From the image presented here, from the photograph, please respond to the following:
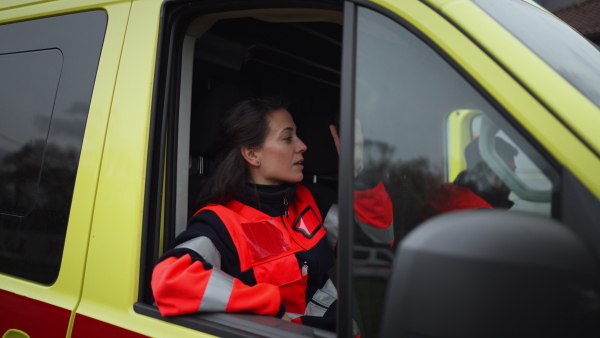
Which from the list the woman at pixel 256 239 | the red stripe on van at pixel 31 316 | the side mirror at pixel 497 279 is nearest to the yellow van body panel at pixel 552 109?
the side mirror at pixel 497 279

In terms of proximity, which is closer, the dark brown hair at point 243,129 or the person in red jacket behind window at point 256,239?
the person in red jacket behind window at point 256,239

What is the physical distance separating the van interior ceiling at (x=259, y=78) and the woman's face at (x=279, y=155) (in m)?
0.19

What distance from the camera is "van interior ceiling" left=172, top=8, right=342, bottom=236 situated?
1.91 m

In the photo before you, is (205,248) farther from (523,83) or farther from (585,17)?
(585,17)

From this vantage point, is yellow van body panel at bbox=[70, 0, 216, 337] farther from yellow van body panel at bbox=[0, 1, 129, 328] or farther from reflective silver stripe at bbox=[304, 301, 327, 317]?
reflective silver stripe at bbox=[304, 301, 327, 317]

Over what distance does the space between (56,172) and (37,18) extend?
0.58m

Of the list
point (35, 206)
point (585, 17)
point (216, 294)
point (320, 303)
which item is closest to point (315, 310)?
point (320, 303)

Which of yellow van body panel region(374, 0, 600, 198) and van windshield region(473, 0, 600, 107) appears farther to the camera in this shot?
van windshield region(473, 0, 600, 107)

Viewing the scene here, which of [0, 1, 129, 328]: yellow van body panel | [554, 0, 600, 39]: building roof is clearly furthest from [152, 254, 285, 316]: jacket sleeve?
[554, 0, 600, 39]: building roof

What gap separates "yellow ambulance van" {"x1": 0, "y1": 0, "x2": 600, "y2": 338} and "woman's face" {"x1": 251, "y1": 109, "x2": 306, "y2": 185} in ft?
0.72

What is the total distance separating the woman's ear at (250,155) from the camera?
248 cm

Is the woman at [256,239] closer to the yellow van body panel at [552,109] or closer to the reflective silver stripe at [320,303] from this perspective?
the reflective silver stripe at [320,303]

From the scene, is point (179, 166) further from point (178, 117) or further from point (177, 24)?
point (177, 24)

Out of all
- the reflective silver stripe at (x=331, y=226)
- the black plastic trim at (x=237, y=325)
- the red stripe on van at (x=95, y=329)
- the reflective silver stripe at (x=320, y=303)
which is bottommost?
the red stripe on van at (x=95, y=329)
